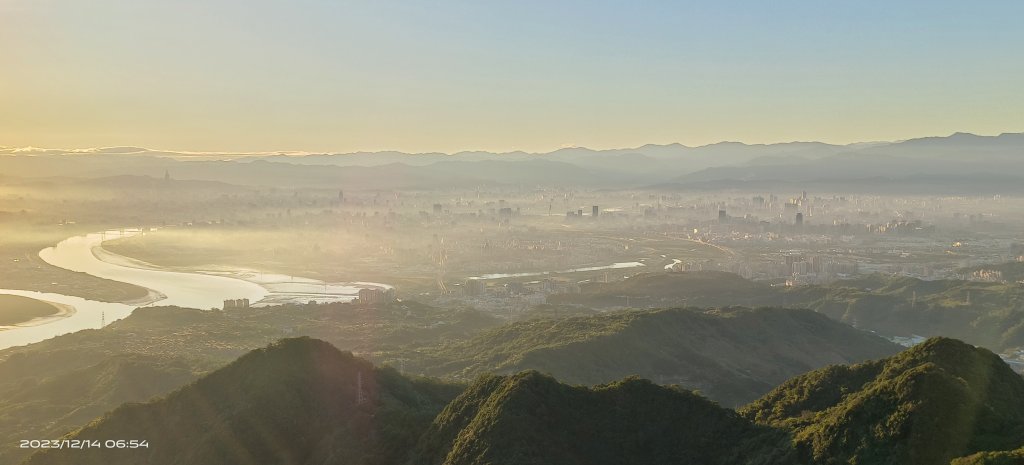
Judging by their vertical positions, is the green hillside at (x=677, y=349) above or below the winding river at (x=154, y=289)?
above

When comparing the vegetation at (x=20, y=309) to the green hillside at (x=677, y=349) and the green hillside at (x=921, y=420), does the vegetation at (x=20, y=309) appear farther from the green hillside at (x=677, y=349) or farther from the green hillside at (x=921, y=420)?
the green hillside at (x=921, y=420)

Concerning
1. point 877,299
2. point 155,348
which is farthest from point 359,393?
point 877,299

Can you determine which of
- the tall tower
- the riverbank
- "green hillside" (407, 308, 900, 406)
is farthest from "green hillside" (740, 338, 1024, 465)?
the riverbank

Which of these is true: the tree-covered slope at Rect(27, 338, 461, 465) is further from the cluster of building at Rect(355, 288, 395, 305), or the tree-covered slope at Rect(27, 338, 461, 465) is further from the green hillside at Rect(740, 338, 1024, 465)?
the cluster of building at Rect(355, 288, 395, 305)

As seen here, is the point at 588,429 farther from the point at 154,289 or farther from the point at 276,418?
the point at 154,289

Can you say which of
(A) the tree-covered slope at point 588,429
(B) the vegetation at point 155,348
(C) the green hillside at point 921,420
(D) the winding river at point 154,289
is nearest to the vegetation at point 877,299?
(B) the vegetation at point 155,348

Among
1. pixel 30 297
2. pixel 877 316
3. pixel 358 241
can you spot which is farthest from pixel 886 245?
pixel 30 297
